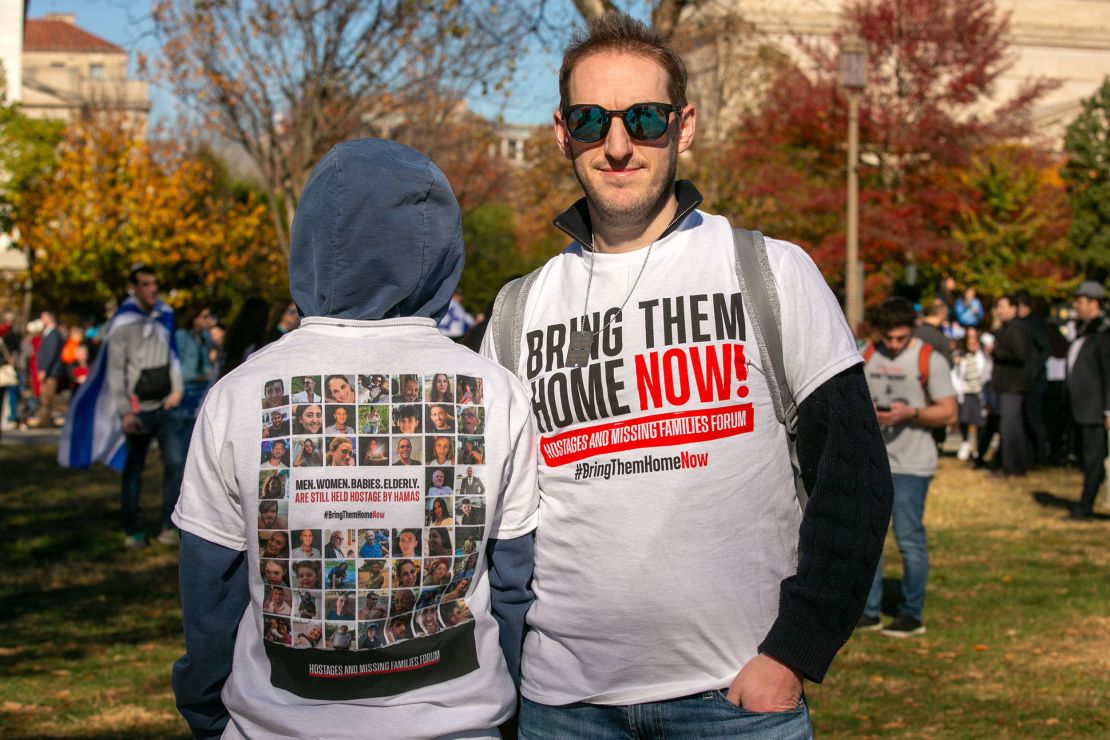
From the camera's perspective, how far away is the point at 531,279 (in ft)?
10.5

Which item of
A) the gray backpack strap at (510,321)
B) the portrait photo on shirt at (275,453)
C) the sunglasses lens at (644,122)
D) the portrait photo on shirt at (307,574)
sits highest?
the sunglasses lens at (644,122)

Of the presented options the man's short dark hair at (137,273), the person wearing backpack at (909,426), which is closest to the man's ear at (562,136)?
the person wearing backpack at (909,426)

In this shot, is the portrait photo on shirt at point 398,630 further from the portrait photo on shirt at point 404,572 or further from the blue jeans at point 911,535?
the blue jeans at point 911,535

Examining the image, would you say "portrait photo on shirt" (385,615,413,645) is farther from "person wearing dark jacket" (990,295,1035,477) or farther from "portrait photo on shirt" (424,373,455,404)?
"person wearing dark jacket" (990,295,1035,477)

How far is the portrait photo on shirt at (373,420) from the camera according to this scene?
8.30 ft

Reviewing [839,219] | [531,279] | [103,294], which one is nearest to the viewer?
[531,279]

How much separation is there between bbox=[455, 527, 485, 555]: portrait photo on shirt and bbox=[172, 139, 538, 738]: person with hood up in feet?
→ 0.09

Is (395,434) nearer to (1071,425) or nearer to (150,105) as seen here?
(1071,425)

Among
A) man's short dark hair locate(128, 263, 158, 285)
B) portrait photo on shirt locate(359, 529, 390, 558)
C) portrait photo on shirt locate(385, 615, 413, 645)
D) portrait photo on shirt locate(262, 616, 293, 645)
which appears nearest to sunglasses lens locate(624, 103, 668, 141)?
portrait photo on shirt locate(359, 529, 390, 558)

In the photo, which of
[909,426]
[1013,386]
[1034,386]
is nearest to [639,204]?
[909,426]

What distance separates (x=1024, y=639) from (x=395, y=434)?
6.81 meters

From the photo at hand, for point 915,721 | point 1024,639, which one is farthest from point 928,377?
point 915,721

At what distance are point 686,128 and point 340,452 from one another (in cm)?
115

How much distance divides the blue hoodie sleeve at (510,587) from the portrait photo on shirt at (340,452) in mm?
386
